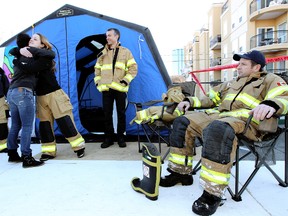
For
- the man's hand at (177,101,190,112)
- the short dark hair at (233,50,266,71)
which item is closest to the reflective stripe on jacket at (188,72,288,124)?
the short dark hair at (233,50,266,71)

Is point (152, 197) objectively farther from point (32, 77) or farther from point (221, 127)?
point (32, 77)

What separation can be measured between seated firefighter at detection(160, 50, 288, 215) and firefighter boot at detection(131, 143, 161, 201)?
21 centimetres

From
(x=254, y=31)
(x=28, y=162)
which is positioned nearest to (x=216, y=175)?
(x=28, y=162)

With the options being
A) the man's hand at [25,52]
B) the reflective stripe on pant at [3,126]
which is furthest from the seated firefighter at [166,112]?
the reflective stripe on pant at [3,126]

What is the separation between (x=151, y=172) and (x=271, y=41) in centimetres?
1968

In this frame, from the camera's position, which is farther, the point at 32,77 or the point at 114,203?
the point at 32,77

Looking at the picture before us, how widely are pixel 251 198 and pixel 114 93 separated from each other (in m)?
2.32

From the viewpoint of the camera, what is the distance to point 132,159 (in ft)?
10.5

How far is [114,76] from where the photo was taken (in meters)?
3.77

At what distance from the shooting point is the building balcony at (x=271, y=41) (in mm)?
18327

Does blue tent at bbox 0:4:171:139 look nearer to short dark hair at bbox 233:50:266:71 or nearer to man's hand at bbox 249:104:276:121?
short dark hair at bbox 233:50:266:71

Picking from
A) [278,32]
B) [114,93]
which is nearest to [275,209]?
[114,93]

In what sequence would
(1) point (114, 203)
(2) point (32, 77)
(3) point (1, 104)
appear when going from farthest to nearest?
(3) point (1, 104) < (2) point (32, 77) < (1) point (114, 203)

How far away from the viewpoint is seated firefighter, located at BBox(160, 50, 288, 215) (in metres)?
1.76
